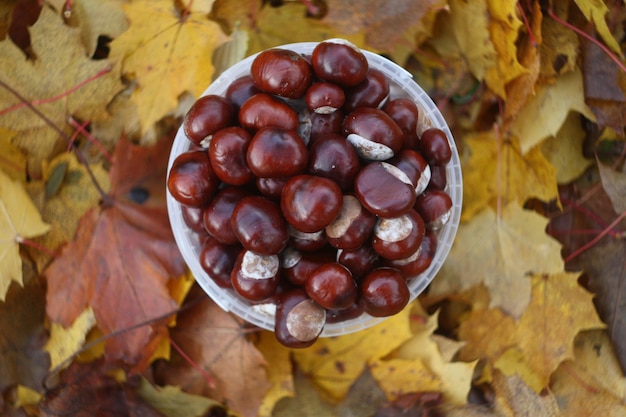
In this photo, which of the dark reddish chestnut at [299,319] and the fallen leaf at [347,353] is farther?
the fallen leaf at [347,353]

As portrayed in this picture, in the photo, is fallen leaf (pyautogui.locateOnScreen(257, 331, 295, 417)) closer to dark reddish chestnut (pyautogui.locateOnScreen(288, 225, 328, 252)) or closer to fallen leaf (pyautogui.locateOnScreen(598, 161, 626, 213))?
dark reddish chestnut (pyautogui.locateOnScreen(288, 225, 328, 252))

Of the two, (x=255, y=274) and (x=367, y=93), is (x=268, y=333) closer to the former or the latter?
(x=255, y=274)

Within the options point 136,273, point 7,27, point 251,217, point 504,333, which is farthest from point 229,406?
point 7,27

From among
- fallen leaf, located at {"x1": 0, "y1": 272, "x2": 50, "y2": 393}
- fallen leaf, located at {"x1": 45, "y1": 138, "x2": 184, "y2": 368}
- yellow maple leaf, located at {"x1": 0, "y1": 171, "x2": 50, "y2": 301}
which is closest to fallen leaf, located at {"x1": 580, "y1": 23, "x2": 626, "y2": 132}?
fallen leaf, located at {"x1": 45, "y1": 138, "x2": 184, "y2": 368}

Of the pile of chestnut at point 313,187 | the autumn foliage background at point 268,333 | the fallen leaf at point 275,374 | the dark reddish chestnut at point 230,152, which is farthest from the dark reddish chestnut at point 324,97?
the fallen leaf at point 275,374

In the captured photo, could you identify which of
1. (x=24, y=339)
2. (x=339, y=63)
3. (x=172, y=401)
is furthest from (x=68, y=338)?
(x=339, y=63)

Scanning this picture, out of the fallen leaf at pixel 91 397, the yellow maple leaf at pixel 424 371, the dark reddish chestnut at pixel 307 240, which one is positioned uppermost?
the dark reddish chestnut at pixel 307 240

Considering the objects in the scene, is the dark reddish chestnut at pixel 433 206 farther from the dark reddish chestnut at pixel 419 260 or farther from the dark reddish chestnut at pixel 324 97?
the dark reddish chestnut at pixel 324 97
